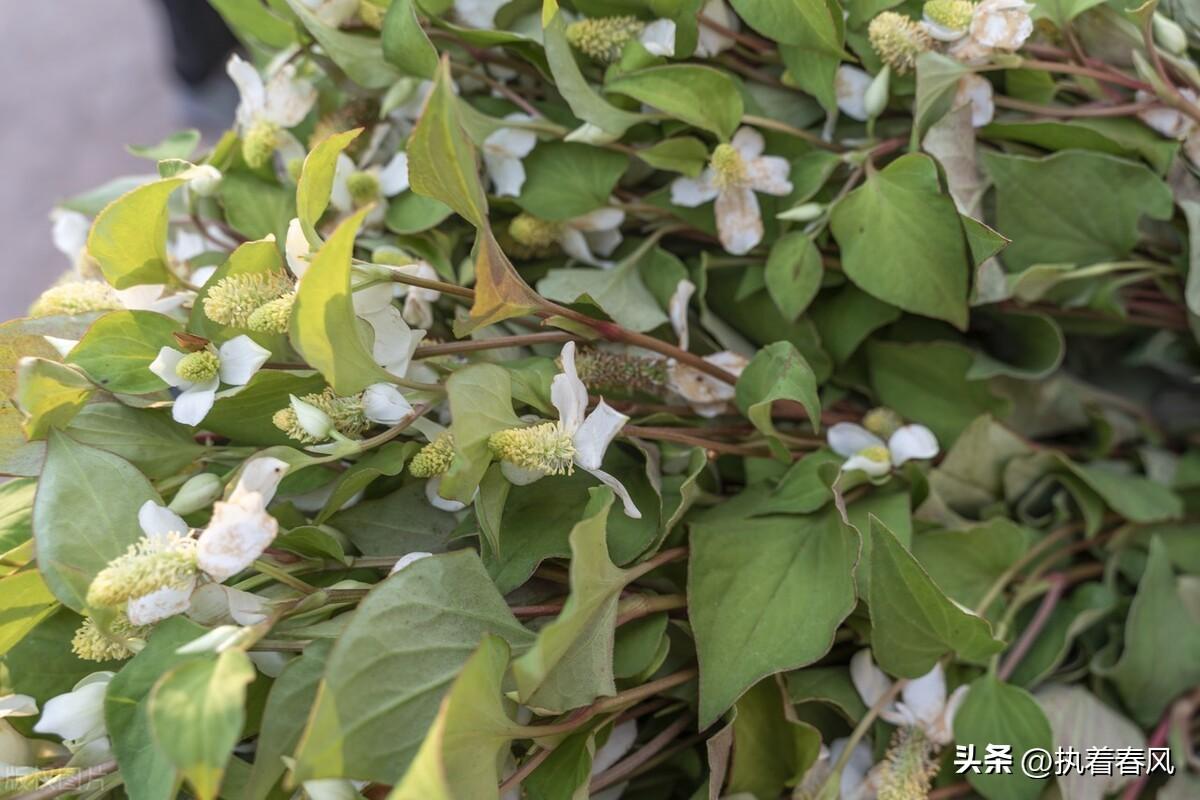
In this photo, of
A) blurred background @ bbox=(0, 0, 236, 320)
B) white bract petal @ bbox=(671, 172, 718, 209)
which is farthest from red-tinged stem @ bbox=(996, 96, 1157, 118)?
blurred background @ bbox=(0, 0, 236, 320)

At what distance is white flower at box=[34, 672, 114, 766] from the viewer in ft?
0.91

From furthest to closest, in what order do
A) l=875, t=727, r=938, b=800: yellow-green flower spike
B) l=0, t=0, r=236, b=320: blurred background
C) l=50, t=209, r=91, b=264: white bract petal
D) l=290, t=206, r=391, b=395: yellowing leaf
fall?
l=0, t=0, r=236, b=320: blurred background, l=50, t=209, r=91, b=264: white bract petal, l=875, t=727, r=938, b=800: yellow-green flower spike, l=290, t=206, r=391, b=395: yellowing leaf

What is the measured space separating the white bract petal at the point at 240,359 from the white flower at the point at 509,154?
0.12m

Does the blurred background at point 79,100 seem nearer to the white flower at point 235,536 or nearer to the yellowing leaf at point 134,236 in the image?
the yellowing leaf at point 134,236

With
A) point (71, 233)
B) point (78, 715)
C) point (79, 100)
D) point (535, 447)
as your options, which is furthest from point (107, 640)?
point (79, 100)

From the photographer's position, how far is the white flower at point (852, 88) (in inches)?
14.6

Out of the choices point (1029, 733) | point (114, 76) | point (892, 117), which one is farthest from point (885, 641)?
point (114, 76)

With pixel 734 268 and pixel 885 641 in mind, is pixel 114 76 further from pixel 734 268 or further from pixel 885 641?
pixel 885 641

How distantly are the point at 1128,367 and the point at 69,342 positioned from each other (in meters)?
0.43

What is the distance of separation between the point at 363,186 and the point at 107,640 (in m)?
0.18

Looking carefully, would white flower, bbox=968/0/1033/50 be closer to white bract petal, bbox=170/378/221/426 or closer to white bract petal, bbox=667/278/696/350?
white bract petal, bbox=667/278/696/350

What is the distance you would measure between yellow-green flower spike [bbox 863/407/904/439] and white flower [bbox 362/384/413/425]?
183mm

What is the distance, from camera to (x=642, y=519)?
0.32 metres

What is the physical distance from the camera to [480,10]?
14.9 inches
